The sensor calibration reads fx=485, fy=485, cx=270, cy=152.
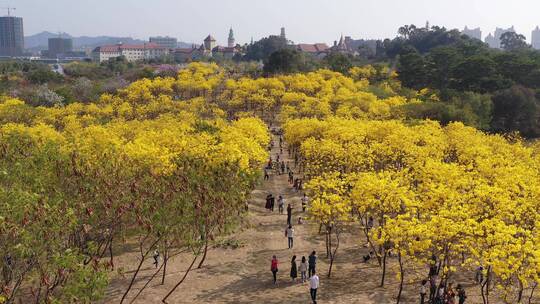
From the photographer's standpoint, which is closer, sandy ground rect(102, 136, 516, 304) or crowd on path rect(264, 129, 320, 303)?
crowd on path rect(264, 129, 320, 303)

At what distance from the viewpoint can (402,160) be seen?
98.3 ft

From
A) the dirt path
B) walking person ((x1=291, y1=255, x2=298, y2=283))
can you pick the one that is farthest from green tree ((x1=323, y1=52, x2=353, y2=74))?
walking person ((x1=291, y1=255, x2=298, y2=283))

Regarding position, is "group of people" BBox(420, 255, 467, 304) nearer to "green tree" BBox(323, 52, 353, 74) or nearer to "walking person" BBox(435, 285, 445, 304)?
"walking person" BBox(435, 285, 445, 304)

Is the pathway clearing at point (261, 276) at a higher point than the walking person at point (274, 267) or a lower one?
lower

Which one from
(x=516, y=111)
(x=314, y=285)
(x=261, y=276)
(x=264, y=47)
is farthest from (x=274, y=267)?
(x=264, y=47)

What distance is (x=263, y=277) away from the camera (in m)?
20.3

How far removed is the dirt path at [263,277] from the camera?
18469 mm

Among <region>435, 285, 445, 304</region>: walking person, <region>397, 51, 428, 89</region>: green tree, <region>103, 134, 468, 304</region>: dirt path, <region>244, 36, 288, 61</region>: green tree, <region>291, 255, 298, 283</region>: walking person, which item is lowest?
<region>103, 134, 468, 304</region>: dirt path

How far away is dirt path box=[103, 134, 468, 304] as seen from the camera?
60.6ft

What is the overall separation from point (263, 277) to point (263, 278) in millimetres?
95

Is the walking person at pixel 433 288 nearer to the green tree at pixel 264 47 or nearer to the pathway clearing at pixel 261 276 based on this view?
the pathway clearing at pixel 261 276

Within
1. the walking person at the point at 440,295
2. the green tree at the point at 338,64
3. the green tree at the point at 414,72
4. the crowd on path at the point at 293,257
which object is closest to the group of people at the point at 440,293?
the walking person at the point at 440,295

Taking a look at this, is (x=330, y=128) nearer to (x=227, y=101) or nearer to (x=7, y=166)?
(x=7, y=166)

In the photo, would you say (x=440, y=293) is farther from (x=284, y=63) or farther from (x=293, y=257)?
(x=284, y=63)
